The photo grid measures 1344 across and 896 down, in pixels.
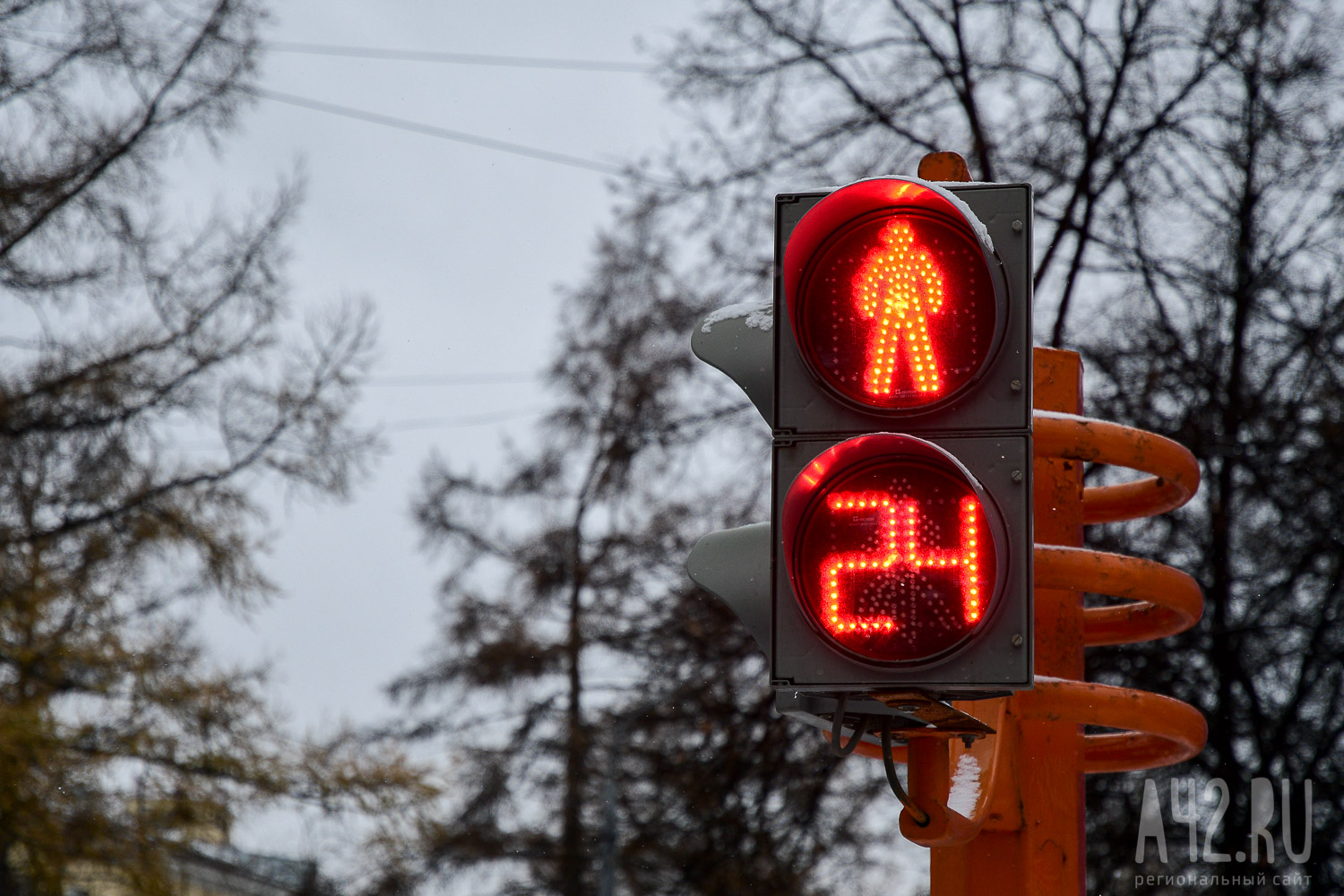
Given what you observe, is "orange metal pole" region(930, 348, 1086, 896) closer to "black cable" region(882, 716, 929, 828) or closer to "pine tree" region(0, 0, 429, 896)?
"black cable" region(882, 716, 929, 828)

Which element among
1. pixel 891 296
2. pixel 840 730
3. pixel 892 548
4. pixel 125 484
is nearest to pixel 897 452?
pixel 892 548

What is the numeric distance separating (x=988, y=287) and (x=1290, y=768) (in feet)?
20.4

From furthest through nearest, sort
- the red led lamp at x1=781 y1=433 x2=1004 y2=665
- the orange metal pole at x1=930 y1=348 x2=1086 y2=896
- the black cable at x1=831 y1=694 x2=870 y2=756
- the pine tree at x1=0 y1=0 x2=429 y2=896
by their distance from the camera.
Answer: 1. the pine tree at x1=0 y1=0 x2=429 y2=896
2. the orange metal pole at x1=930 y1=348 x2=1086 y2=896
3. the black cable at x1=831 y1=694 x2=870 y2=756
4. the red led lamp at x1=781 y1=433 x2=1004 y2=665

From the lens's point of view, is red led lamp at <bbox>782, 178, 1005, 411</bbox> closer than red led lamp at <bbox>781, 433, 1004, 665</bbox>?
No

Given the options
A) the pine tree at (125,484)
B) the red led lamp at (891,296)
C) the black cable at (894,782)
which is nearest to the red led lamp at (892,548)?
the red led lamp at (891,296)

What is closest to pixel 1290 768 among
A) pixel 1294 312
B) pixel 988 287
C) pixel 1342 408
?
pixel 1342 408

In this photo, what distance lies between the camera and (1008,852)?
97.7 inches

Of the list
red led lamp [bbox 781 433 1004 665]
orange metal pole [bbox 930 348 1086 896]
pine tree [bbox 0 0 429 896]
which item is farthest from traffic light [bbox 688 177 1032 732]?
pine tree [bbox 0 0 429 896]

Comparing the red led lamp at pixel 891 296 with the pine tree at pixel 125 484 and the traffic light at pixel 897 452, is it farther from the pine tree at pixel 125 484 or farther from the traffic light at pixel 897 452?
the pine tree at pixel 125 484

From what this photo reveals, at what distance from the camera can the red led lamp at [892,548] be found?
1914 mm

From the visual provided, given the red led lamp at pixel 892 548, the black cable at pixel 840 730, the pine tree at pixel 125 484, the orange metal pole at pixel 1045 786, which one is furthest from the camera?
the pine tree at pixel 125 484

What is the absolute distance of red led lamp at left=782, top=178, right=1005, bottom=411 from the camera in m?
2.06

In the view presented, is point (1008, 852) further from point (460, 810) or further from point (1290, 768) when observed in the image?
point (460, 810)

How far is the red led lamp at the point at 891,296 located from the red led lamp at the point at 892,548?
0.12 meters
